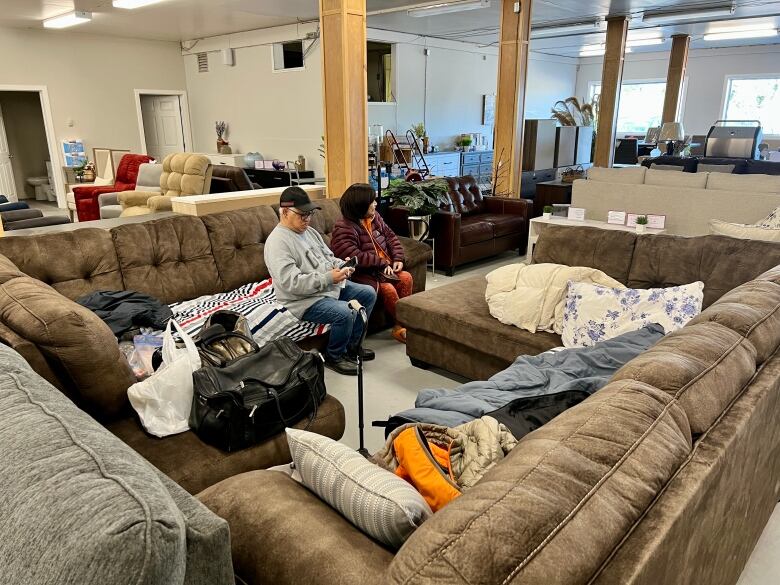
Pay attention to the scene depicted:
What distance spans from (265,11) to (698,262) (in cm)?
636

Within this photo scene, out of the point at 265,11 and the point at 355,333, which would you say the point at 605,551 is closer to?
the point at 355,333

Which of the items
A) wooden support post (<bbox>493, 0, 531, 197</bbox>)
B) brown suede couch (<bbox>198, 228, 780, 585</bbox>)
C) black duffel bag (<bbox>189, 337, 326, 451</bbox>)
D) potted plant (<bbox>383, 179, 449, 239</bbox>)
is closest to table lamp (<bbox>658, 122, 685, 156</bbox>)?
wooden support post (<bbox>493, 0, 531, 197</bbox>)

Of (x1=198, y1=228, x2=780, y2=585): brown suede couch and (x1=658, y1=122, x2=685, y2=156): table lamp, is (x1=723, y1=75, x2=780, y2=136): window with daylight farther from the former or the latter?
(x1=198, y1=228, x2=780, y2=585): brown suede couch

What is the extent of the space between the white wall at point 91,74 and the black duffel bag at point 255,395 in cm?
853

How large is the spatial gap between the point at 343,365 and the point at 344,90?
2.32 meters

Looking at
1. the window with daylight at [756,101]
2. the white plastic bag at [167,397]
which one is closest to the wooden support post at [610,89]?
the window with daylight at [756,101]

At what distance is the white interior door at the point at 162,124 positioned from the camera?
10.2 m

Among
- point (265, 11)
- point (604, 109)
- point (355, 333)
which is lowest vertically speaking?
point (355, 333)

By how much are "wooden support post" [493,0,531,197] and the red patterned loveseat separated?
4.55m

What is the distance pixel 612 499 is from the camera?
0.94m

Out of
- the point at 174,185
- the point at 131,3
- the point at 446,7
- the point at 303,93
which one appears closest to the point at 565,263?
the point at 174,185

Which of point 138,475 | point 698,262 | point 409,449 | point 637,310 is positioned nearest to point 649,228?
point 698,262

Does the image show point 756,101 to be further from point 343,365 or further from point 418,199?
point 343,365

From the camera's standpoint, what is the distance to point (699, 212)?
176 inches
